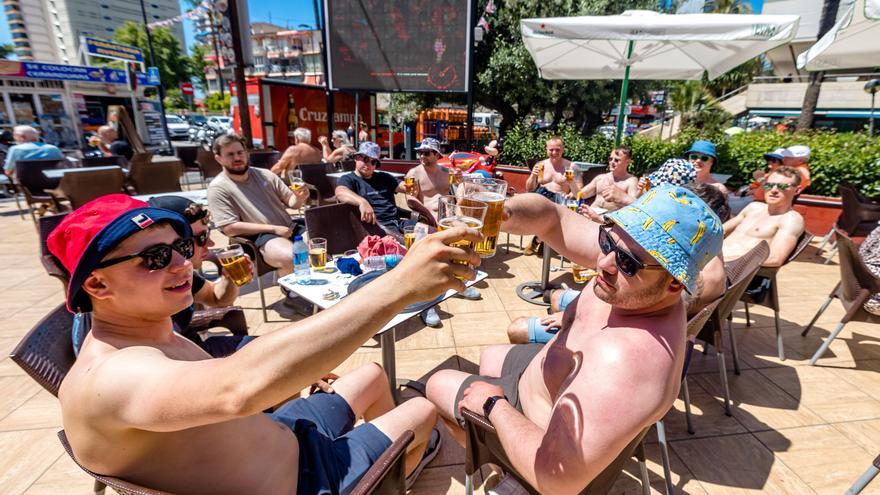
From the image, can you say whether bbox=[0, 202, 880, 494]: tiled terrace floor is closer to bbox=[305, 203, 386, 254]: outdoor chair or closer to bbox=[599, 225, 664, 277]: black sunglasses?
bbox=[305, 203, 386, 254]: outdoor chair

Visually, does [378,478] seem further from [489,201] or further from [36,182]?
[36,182]

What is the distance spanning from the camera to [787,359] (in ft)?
10.6

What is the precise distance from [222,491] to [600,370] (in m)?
1.18

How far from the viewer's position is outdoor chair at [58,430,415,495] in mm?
979

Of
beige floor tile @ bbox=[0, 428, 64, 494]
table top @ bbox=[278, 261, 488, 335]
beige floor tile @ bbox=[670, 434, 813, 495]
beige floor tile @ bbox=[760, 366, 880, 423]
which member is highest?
table top @ bbox=[278, 261, 488, 335]

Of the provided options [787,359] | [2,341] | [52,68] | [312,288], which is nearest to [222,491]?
[312,288]

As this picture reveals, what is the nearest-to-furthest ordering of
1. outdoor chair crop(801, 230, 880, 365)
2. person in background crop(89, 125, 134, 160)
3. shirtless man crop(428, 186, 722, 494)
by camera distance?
shirtless man crop(428, 186, 722, 494)
outdoor chair crop(801, 230, 880, 365)
person in background crop(89, 125, 134, 160)

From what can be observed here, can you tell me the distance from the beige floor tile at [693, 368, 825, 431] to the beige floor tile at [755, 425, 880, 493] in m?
0.07

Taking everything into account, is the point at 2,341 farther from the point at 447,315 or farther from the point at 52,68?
the point at 52,68

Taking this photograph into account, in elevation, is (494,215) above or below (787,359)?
above

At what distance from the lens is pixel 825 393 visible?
2.83m

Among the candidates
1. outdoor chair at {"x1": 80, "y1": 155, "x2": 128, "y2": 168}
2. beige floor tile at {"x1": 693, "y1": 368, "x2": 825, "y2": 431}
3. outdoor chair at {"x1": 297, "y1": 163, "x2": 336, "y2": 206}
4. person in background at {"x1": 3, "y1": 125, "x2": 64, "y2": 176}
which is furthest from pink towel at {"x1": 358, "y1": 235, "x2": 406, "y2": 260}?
person in background at {"x1": 3, "y1": 125, "x2": 64, "y2": 176}

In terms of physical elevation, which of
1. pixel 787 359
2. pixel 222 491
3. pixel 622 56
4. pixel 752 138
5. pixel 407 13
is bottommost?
pixel 787 359

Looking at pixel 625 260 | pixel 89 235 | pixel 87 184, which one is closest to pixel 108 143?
pixel 87 184
